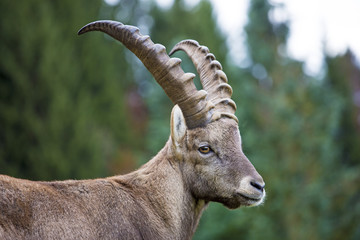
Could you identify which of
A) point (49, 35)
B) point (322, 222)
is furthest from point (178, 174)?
point (49, 35)

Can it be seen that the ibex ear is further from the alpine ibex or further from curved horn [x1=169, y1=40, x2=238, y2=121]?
curved horn [x1=169, y1=40, x2=238, y2=121]

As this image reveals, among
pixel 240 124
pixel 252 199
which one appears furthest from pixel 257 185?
pixel 240 124

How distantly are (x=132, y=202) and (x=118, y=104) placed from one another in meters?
34.0

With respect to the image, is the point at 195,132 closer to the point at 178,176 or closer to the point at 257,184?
the point at 178,176

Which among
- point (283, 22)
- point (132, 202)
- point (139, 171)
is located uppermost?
point (283, 22)

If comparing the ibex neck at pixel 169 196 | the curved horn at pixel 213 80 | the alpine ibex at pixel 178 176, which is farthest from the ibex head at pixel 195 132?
the curved horn at pixel 213 80

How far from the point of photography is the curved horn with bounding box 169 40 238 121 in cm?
789

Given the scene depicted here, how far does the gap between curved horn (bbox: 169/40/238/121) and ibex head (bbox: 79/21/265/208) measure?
23cm

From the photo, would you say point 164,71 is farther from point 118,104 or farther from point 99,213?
point 118,104

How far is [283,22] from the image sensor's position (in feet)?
140

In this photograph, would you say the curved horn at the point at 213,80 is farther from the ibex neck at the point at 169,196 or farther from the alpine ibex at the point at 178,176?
the ibex neck at the point at 169,196

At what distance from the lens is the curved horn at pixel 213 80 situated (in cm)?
789

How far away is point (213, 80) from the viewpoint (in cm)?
842

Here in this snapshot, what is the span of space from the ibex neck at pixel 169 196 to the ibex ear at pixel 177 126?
273 millimetres
